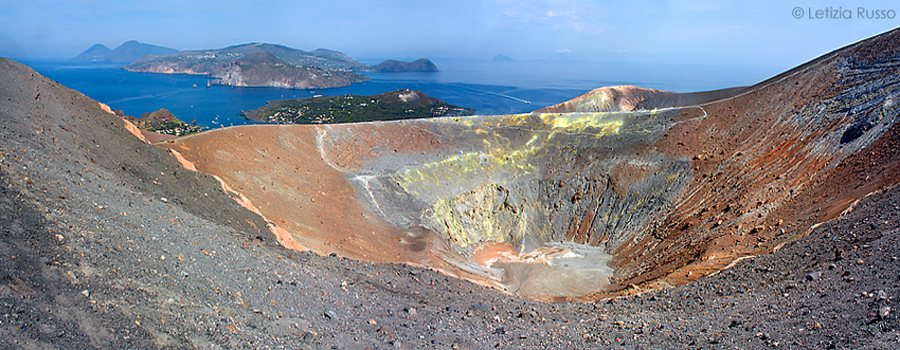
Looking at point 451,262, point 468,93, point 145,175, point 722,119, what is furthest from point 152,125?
point 468,93

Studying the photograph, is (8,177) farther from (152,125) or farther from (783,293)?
(152,125)

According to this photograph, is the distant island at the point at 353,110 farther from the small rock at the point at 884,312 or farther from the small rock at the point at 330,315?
the small rock at the point at 884,312

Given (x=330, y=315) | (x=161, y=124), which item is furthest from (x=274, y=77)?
(x=330, y=315)

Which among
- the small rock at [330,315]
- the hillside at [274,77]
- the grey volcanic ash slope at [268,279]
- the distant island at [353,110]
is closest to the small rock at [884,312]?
the grey volcanic ash slope at [268,279]

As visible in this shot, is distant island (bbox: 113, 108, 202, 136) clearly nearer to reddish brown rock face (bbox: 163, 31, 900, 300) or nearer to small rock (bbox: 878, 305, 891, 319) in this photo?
reddish brown rock face (bbox: 163, 31, 900, 300)

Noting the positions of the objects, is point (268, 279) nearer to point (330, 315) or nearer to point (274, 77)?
point (330, 315)

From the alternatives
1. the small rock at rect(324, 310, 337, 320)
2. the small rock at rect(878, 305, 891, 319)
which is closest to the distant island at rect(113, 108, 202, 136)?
the small rock at rect(324, 310, 337, 320)
